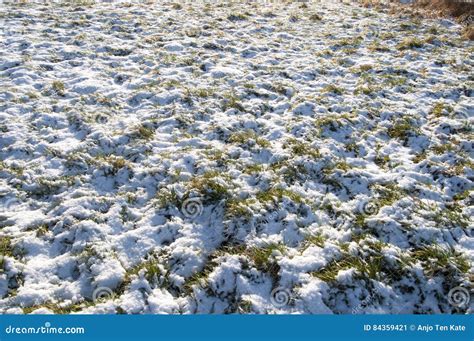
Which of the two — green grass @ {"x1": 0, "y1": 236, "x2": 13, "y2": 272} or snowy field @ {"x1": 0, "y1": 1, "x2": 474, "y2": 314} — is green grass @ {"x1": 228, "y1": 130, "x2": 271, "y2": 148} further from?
green grass @ {"x1": 0, "y1": 236, "x2": 13, "y2": 272}

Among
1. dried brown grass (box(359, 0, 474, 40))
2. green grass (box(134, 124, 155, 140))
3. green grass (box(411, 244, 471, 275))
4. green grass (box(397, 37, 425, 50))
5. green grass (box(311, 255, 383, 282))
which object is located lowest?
green grass (box(311, 255, 383, 282))

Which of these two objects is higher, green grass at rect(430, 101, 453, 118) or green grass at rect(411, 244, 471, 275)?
green grass at rect(430, 101, 453, 118)

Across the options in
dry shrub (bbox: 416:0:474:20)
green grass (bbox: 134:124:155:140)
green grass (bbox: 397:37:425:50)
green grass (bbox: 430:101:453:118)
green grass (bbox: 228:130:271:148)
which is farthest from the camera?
dry shrub (bbox: 416:0:474:20)

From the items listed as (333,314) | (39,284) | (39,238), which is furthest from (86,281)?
(333,314)

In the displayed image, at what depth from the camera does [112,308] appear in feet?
18.0

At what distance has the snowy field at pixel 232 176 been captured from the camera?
588 centimetres

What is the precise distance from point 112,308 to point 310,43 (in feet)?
41.7

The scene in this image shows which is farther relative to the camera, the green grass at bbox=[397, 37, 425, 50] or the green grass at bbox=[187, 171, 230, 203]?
the green grass at bbox=[397, 37, 425, 50]

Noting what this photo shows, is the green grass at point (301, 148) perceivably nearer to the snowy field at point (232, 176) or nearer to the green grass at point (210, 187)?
the snowy field at point (232, 176)

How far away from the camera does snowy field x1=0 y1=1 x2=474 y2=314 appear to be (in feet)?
19.3

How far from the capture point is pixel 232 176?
26.0 feet

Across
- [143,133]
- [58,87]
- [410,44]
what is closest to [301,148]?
[143,133]

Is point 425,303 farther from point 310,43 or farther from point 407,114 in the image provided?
point 310,43

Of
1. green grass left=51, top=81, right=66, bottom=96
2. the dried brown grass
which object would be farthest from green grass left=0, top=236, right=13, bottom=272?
the dried brown grass
